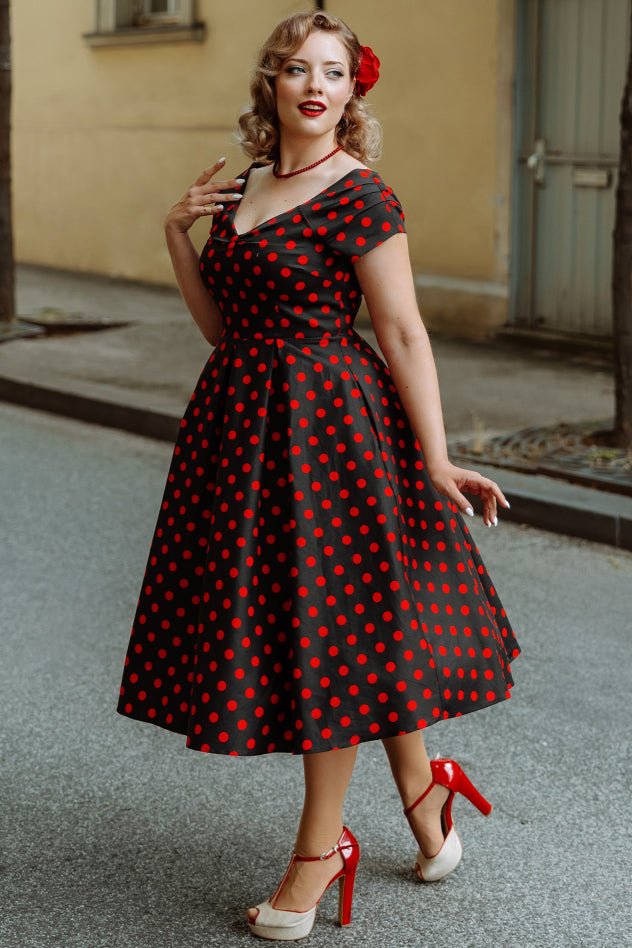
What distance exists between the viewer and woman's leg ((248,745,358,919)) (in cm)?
293

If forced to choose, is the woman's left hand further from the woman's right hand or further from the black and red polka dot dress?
the woman's right hand

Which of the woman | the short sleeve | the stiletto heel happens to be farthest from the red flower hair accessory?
the stiletto heel

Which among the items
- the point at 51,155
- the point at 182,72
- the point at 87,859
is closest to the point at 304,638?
the point at 87,859

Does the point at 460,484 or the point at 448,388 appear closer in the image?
the point at 460,484

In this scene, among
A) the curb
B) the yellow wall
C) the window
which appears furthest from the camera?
the window

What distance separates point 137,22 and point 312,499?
38.7 feet

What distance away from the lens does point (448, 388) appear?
8.71 metres

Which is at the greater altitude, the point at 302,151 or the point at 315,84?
the point at 315,84

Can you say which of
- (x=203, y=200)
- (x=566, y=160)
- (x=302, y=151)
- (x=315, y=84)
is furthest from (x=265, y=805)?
(x=566, y=160)

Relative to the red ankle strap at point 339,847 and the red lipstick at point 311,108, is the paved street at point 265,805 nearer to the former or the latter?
the red ankle strap at point 339,847

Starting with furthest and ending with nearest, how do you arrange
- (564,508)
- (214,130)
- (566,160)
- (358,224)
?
(214,130), (566,160), (564,508), (358,224)

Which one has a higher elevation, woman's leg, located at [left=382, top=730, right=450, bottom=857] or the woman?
the woman

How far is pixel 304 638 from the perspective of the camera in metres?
2.79

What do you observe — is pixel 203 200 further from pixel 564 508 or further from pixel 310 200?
pixel 564 508
